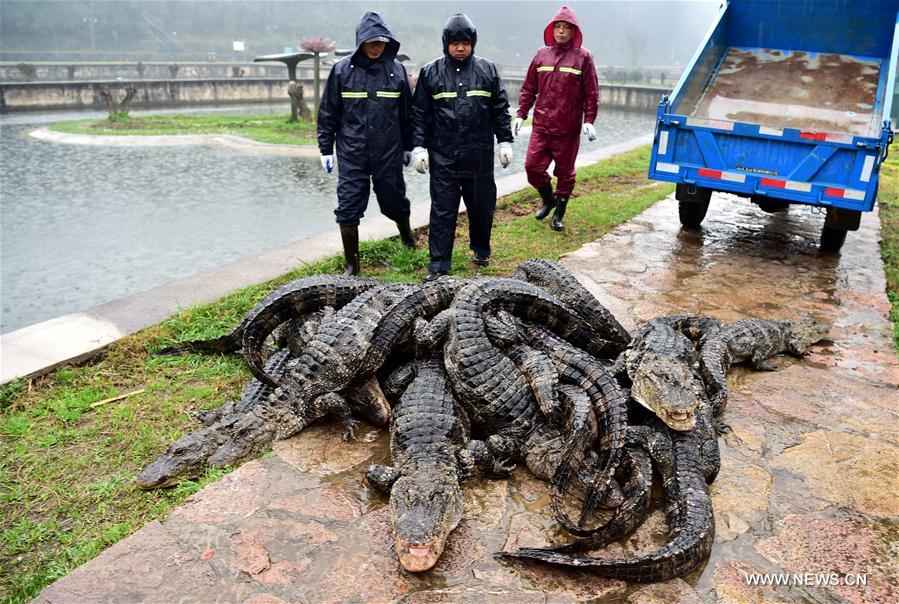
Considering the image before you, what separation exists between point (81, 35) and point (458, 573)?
64081mm

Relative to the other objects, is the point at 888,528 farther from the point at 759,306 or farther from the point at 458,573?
the point at 759,306

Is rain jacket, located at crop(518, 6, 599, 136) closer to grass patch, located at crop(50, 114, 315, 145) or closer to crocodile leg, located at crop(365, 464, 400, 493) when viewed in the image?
crocodile leg, located at crop(365, 464, 400, 493)

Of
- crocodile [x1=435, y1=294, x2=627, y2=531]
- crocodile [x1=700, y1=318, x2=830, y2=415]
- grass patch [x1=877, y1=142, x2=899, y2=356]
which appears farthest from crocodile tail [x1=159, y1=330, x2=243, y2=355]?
grass patch [x1=877, y1=142, x2=899, y2=356]

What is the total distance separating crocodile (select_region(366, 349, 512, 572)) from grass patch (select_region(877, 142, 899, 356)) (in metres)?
3.23

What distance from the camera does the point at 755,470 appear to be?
301 centimetres

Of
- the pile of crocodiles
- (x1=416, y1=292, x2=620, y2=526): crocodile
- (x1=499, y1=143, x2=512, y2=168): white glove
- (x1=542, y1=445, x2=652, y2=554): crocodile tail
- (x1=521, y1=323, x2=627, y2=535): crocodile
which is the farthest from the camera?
(x1=499, y1=143, x2=512, y2=168): white glove

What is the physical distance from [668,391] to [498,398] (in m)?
0.81

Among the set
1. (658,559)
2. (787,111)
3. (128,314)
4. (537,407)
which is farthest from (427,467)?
(787,111)

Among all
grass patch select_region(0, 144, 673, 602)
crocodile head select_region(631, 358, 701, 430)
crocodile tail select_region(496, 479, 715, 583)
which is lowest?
grass patch select_region(0, 144, 673, 602)

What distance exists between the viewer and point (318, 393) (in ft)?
11.0

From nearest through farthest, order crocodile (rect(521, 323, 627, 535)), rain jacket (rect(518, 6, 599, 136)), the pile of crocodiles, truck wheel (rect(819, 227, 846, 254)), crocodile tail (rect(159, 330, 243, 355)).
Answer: the pile of crocodiles → crocodile (rect(521, 323, 627, 535)) → crocodile tail (rect(159, 330, 243, 355)) → truck wheel (rect(819, 227, 846, 254)) → rain jacket (rect(518, 6, 599, 136))

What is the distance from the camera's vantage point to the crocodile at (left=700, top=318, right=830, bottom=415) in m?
3.58

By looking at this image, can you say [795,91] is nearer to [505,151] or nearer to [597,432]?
[505,151]

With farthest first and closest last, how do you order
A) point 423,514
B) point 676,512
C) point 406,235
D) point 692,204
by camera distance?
point 692,204
point 406,235
point 676,512
point 423,514
